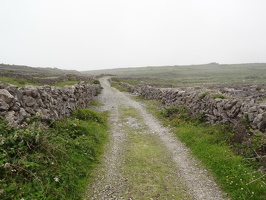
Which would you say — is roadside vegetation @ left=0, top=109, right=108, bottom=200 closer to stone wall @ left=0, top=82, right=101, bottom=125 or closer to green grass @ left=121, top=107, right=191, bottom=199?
stone wall @ left=0, top=82, right=101, bottom=125

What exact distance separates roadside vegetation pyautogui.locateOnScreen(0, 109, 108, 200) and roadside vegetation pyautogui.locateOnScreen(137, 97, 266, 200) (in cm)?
419

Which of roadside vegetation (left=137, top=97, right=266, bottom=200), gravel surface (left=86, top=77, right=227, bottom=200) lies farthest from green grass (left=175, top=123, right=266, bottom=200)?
gravel surface (left=86, top=77, right=227, bottom=200)

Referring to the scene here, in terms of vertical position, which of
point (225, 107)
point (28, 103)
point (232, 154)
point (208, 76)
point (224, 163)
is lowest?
point (208, 76)

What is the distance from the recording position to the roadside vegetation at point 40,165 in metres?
5.49

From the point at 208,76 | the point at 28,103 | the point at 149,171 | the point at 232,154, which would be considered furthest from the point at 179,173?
the point at 208,76

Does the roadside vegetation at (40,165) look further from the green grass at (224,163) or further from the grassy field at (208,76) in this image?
the grassy field at (208,76)

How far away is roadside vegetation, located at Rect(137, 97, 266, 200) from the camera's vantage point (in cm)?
648

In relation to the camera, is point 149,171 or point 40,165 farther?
point 149,171

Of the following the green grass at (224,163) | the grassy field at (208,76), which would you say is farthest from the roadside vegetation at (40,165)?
the grassy field at (208,76)

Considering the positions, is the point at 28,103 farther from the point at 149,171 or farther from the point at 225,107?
the point at 225,107

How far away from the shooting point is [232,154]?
27.6 ft

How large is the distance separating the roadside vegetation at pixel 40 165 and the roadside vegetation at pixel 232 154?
4.19 meters

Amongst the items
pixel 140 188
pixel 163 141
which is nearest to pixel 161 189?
pixel 140 188

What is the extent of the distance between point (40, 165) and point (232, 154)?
6482mm
